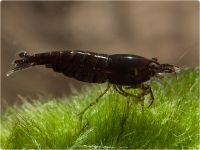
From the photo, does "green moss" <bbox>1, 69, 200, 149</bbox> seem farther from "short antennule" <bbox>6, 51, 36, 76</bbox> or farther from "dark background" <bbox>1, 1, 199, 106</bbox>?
"dark background" <bbox>1, 1, 199, 106</bbox>

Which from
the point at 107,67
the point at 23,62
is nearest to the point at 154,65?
the point at 107,67

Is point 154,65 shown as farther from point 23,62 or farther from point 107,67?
point 23,62

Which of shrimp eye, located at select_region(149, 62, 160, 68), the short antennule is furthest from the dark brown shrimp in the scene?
the short antennule

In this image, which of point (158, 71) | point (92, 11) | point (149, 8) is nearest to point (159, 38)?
point (149, 8)

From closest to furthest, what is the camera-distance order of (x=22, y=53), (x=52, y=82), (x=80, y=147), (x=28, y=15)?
(x=80, y=147), (x=22, y=53), (x=52, y=82), (x=28, y=15)

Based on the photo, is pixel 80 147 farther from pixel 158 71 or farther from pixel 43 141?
pixel 158 71

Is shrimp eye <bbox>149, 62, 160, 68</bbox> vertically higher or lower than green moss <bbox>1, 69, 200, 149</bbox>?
higher
